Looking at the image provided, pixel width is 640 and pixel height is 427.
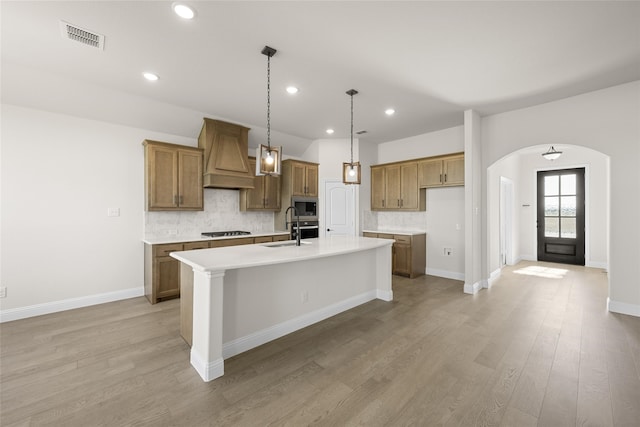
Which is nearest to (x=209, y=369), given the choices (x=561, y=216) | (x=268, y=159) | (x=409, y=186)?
(x=268, y=159)

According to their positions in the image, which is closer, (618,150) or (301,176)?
(618,150)

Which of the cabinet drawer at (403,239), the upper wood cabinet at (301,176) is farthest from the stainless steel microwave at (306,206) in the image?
the cabinet drawer at (403,239)

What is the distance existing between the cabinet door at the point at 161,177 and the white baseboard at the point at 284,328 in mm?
2750

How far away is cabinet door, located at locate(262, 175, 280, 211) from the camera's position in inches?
221

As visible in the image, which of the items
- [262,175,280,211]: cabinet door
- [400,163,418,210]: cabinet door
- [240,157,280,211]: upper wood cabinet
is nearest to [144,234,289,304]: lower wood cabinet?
[240,157,280,211]: upper wood cabinet

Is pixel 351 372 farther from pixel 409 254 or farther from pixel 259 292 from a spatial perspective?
pixel 409 254

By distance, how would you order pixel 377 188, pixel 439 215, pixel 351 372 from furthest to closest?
1. pixel 377 188
2. pixel 439 215
3. pixel 351 372

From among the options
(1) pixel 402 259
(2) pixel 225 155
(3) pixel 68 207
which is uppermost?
(2) pixel 225 155

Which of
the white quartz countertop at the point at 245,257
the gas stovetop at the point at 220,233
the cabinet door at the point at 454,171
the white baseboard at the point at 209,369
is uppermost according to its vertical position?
the cabinet door at the point at 454,171

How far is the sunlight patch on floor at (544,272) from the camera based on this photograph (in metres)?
5.57

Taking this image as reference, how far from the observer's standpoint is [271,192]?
5707 mm

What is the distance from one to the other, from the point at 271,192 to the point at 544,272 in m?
6.02

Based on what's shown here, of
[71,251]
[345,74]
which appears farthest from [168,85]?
[71,251]

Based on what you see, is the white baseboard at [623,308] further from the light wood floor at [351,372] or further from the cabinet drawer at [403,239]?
the cabinet drawer at [403,239]
